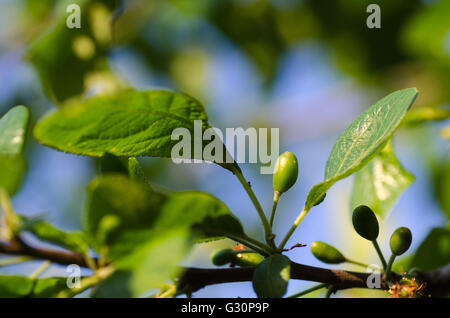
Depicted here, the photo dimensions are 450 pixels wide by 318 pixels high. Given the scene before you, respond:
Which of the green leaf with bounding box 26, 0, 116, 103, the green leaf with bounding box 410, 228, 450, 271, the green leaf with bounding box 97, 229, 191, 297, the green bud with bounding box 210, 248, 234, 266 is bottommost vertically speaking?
the green leaf with bounding box 410, 228, 450, 271

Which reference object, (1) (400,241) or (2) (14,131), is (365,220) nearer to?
(1) (400,241)

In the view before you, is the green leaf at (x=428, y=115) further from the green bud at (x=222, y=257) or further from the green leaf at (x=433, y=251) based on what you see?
the green bud at (x=222, y=257)

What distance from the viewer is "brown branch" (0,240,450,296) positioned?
0.91 m

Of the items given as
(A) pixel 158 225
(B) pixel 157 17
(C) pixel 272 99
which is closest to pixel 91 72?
(B) pixel 157 17

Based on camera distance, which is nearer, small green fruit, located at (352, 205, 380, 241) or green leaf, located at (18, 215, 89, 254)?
green leaf, located at (18, 215, 89, 254)

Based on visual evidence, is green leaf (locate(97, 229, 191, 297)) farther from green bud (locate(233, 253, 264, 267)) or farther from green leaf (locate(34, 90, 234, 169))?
green bud (locate(233, 253, 264, 267))

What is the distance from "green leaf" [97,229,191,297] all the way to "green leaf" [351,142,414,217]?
0.96m

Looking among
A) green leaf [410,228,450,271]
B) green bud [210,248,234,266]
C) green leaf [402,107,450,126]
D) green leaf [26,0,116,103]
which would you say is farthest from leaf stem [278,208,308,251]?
green leaf [26,0,116,103]

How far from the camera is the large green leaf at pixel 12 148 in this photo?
891mm

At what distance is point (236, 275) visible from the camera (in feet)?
3.60

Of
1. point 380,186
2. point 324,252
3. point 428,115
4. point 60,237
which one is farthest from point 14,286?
point 428,115

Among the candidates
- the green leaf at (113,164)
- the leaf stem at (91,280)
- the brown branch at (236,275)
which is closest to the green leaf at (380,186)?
the brown branch at (236,275)

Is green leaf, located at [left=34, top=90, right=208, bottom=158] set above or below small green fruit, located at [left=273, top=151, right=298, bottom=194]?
above
